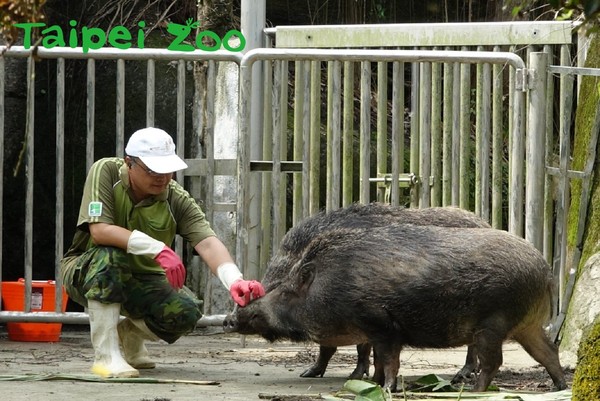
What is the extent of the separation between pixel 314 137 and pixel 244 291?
6.37ft

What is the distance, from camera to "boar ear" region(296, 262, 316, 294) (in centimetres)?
591

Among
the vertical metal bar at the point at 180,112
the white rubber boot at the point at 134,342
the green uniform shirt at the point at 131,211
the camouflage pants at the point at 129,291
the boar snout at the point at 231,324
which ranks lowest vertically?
the white rubber boot at the point at 134,342

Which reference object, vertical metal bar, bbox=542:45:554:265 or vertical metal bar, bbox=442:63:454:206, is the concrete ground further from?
vertical metal bar, bbox=442:63:454:206

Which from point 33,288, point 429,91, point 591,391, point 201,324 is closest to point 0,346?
point 33,288

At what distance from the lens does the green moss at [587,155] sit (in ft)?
24.2

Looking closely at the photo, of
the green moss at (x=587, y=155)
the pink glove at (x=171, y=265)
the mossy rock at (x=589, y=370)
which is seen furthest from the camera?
the green moss at (x=587, y=155)

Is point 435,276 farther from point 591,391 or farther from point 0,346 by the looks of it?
point 0,346

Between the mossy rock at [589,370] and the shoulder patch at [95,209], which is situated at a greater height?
the shoulder patch at [95,209]

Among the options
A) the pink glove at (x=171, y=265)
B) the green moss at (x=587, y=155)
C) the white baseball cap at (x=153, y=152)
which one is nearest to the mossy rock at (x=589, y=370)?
the pink glove at (x=171, y=265)

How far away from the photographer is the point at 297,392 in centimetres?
560

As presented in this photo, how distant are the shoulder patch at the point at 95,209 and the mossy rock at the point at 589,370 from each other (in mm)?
3014

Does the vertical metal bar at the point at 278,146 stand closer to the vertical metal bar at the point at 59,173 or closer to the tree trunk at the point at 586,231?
the vertical metal bar at the point at 59,173

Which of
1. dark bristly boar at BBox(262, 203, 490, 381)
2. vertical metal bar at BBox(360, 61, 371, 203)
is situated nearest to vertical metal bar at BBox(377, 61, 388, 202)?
vertical metal bar at BBox(360, 61, 371, 203)

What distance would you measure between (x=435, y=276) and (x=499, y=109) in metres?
2.31
